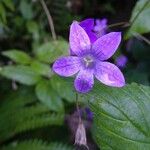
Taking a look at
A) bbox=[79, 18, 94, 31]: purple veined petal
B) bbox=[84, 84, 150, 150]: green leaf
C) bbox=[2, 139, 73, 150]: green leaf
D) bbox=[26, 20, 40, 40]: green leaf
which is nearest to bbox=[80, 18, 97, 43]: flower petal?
bbox=[79, 18, 94, 31]: purple veined petal

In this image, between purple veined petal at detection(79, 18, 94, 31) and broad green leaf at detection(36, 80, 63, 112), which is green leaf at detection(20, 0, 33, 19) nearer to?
broad green leaf at detection(36, 80, 63, 112)

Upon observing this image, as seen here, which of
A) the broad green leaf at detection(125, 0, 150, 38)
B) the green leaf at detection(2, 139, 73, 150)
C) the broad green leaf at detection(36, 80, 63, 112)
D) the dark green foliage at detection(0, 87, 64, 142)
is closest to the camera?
the broad green leaf at detection(125, 0, 150, 38)

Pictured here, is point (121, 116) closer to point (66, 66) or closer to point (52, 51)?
point (66, 66)

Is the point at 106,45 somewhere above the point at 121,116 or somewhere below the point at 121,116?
above

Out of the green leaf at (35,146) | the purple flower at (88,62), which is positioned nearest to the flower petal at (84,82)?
the purple flower at (88,62)

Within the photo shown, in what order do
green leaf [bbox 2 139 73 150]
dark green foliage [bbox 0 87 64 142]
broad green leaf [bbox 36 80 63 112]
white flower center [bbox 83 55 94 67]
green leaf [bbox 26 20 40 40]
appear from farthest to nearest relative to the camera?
green leaf [bbox 26 20 40 40] → dark green foliage [bbox 0 87 64 142] → green leaf [bbox 2 139 73 150] → broad green leaf [bbox 36 80 63 112] → white flower center [bbox 83 55 94 67]

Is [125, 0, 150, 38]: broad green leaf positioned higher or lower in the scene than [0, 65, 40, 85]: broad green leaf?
higher

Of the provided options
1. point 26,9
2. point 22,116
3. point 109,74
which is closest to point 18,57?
point 22,116
